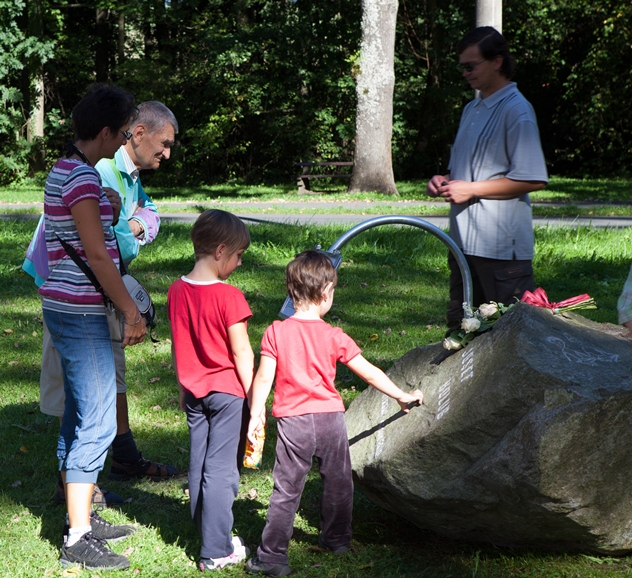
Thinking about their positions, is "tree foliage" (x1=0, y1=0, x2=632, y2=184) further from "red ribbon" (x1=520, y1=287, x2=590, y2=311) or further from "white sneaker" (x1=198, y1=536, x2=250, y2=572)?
"white sneaker" (x1=198, y1=536, x2=250, y2=572)

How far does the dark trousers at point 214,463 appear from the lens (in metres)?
3.15

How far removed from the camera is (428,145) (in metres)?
28.8

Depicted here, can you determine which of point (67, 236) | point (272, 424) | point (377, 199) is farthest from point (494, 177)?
point (377, 199)

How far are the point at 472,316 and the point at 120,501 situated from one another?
205 cm

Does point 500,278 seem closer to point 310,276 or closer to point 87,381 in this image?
point 310,276

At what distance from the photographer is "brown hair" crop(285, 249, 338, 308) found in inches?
120

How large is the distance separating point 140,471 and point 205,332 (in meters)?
1.47

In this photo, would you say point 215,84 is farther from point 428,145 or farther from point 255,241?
point 255,241

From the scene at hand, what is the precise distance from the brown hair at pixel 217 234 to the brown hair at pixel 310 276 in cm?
27

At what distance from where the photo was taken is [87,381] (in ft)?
10.4

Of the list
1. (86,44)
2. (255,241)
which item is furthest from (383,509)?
(86,44)

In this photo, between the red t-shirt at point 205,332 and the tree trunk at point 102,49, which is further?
the tree trunk at point 102,49

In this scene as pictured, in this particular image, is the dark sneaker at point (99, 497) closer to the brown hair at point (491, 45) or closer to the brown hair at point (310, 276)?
the brown hair at point (310, 276)

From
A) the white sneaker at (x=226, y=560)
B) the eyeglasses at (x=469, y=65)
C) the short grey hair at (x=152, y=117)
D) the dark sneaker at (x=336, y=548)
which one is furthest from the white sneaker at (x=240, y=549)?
the eyeglasses at (x=469, y=65)
